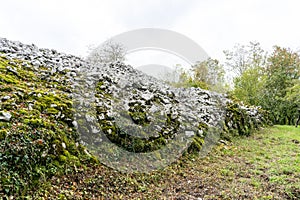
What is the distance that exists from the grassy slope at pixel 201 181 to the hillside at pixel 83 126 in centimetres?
3

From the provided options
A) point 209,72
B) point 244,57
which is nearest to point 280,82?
point 244,57

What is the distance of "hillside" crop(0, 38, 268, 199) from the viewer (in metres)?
3.29

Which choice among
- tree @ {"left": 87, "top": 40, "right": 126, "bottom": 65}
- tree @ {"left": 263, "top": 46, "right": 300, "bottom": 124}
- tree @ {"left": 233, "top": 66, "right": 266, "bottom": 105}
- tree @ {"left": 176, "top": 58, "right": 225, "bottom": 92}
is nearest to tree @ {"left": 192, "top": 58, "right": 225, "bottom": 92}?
tree @ {"left": 176, "top": 58, "right": 225, "bottom": 92}

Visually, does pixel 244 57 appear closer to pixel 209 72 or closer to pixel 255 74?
pixel 209 72

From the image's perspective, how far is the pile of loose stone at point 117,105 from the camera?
5.18m

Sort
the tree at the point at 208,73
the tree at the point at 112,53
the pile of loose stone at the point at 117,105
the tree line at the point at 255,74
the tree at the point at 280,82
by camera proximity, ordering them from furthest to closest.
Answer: the tree at the point at 208,73
the tree at the point at 280,82
the tree at the point at 112,53
the tree line at the point at 255,74
the pile of loose stone at the point at 117,105

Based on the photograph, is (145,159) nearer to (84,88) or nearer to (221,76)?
(84,88)

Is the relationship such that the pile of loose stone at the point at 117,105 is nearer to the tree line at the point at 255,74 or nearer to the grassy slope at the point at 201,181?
the grassy slope at the point at 201,181

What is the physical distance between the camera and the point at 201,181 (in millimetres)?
4863

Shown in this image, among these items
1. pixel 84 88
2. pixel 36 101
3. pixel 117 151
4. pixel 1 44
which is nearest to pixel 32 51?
pixel 1 44

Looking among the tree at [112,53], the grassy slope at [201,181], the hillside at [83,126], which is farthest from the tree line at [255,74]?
the grassy slope at [201,181]

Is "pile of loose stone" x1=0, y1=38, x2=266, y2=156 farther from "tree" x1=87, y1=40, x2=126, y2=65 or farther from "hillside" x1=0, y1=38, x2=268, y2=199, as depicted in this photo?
"tree" x1=87, y1=40, x2=126, y2=65

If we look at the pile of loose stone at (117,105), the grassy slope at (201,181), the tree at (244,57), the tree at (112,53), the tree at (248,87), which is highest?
the tree at (244,57)

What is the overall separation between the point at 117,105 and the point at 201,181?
289 centimetres
